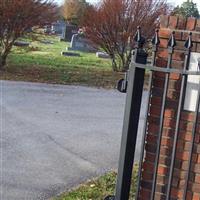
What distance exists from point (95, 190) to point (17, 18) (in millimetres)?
10295

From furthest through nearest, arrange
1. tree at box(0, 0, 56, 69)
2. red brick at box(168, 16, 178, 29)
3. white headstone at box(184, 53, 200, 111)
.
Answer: tree at box(0, 0, 56, 69) < red brick at box(168, 16, 178, 29) < white headstone at box(184, 53, 200, 111)

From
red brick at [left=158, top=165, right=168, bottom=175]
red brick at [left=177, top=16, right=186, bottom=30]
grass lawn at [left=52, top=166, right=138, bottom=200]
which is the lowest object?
grass lawn at [left=52, top=166, right=138, bottom=200]

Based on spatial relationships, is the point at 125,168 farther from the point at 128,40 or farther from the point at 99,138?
the point at 128,40

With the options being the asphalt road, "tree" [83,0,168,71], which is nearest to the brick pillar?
the asphalt road

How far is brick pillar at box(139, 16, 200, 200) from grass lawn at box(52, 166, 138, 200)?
1.69 meters

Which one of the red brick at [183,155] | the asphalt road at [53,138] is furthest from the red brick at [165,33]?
the asphalt road at [53,138]

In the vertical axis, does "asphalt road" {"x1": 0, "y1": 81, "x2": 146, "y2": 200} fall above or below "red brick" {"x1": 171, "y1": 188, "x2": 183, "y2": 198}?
below

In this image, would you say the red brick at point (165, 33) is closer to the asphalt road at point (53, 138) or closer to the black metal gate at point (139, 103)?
Answer: the black metal gate at point (139, 103)

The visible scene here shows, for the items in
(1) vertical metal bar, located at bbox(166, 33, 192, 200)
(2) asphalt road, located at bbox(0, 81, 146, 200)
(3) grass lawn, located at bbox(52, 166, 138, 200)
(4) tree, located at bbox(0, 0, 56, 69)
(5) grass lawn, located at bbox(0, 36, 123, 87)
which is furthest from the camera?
(4) tree, located at bbox(0, 0, 56, 69)

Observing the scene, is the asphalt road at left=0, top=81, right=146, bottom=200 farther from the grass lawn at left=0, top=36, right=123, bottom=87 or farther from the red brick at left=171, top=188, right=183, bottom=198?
the red brick at left=171, top=188, right=183, bottom=198

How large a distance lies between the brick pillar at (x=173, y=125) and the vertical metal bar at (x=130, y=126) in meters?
0.10

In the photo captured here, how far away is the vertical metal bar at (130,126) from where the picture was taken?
11.6 ft

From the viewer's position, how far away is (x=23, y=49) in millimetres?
16734

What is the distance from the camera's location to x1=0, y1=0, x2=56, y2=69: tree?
14.8m
